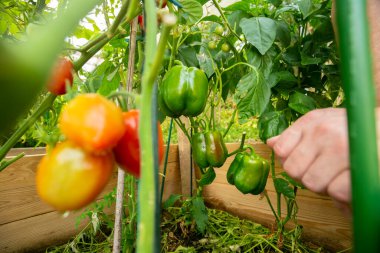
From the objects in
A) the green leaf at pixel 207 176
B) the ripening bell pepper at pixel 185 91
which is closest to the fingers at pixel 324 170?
the ripening bell pepper at pixel 185 91

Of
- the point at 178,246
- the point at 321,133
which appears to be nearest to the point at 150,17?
the point at 321,133

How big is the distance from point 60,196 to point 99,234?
49.2 inches

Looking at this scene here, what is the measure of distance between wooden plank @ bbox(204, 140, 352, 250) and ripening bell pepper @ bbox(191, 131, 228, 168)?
300 millimetres

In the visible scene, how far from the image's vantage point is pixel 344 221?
1.22 metres

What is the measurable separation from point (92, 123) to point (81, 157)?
38mm

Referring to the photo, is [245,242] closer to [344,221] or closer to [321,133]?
[344,221]

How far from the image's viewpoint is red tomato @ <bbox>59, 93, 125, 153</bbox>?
0.93 ft

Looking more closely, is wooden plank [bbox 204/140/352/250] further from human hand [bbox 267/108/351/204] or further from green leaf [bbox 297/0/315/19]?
human hand [bbox 267/108/351/204]

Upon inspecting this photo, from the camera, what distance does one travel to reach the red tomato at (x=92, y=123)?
284mm

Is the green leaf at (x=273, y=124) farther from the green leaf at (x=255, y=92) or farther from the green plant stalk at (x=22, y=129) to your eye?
the green plant stalk at (x=22, y=129)

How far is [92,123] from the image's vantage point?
0.94 feet

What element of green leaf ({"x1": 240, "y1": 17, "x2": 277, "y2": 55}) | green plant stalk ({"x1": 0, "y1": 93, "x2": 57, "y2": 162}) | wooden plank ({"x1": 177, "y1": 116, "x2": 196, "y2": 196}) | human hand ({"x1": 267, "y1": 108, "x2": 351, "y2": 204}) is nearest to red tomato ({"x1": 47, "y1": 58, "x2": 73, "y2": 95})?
green plant stalk ({"x1": 0, "y1": 93, "x2": 57, "y2": 162})

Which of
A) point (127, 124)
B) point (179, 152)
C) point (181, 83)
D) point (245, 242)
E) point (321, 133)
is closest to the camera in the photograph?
point (127, 124)

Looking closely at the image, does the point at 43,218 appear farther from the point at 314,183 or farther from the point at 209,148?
the point at 314,183
